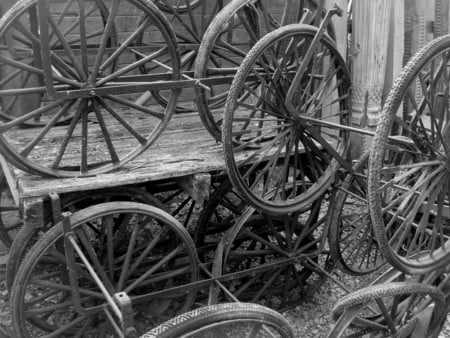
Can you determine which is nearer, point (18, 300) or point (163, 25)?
point (18, 300)

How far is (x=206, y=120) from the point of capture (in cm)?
288

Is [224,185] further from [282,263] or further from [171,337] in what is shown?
[171,337]

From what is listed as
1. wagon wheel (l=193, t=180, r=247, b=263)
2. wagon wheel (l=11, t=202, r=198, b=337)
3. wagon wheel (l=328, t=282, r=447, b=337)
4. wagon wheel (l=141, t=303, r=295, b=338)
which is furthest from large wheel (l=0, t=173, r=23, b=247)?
wagon wheel (l=328, t=282, r=447, b=337)

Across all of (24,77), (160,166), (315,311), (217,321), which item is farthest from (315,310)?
(24,77)

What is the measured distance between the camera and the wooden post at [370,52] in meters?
3.94

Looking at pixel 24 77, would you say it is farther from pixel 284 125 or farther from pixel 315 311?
pixel 315 311

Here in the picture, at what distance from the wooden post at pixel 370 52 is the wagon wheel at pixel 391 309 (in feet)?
4.81

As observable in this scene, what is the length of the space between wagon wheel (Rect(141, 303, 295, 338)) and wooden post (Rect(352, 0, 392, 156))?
6.66 ft

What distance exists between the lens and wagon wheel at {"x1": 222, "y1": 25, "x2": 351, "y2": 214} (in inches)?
104

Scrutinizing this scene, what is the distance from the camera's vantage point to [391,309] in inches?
107

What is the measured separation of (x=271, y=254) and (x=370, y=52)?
1651 millimetres

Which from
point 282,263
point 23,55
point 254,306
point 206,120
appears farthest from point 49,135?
point 254,306

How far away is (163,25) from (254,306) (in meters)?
1.38

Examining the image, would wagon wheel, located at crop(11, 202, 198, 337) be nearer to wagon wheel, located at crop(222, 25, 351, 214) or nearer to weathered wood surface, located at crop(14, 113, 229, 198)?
weathered wood surface, located at crop(14, 113, 229, 198)
